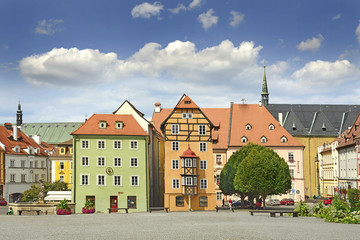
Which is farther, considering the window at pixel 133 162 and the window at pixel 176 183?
the window at pixel 133 162

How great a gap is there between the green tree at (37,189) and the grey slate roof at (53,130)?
162 ft

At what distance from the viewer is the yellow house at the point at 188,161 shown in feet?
231

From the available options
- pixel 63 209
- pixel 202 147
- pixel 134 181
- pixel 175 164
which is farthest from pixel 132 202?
pixel 63 209

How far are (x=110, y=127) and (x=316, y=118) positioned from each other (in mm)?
63792

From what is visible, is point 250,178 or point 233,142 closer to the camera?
point 250,178

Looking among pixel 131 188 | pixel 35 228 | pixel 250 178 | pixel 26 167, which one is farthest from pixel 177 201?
pixel 26 167

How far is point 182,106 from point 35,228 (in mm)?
37944

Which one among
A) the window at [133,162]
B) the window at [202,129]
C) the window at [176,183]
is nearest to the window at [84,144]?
the window at [133,162]

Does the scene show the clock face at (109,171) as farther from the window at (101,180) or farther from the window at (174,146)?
the window at (174,146)

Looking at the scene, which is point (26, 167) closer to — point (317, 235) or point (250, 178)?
point (250, 178)

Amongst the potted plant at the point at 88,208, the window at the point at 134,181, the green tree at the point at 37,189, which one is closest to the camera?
the potted plant at the point at 88,208

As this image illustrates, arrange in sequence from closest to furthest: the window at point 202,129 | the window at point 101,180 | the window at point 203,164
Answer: the window at point 101,180
the window at point 203,164
the window at point 202,129

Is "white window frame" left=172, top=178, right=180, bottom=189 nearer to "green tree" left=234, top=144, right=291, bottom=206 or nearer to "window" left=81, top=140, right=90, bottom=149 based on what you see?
"green tree" left=234, top=144, right=291, bottom=206

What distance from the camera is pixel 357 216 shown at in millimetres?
43500
